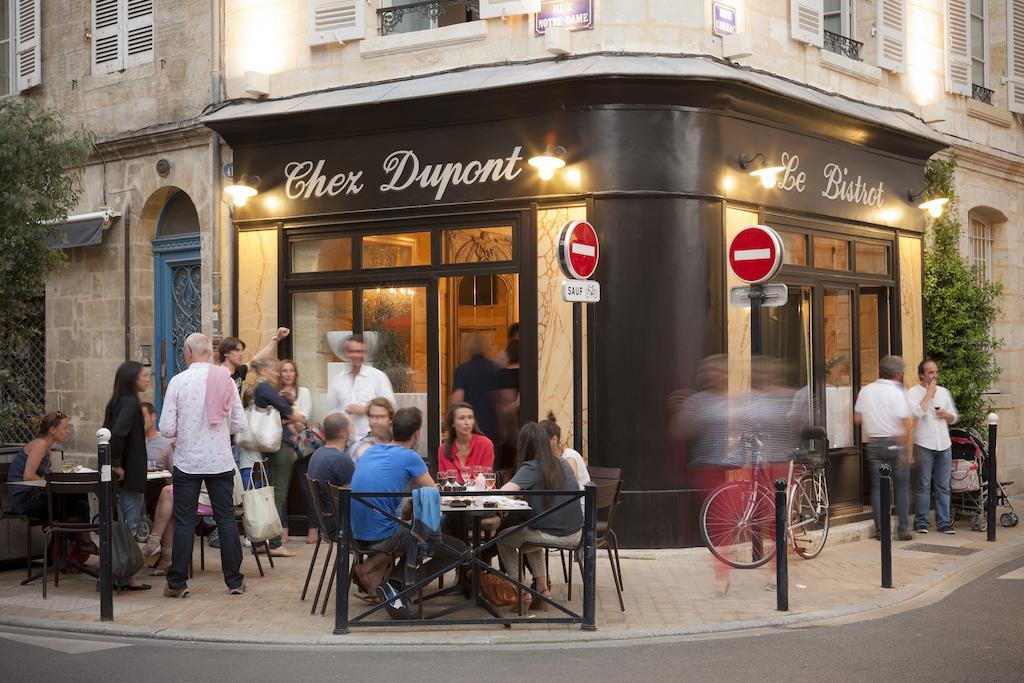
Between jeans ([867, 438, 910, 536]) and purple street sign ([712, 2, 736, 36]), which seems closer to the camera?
purple street sign ([712, 2, 736, 36])

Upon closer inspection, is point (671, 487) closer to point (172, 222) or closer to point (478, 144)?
point (478, 144)

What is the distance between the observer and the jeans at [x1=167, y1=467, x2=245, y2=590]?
832 cm

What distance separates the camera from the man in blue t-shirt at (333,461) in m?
8.80

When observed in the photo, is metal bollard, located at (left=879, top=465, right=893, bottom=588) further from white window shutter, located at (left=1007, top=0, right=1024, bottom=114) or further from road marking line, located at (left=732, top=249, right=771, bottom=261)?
white window shutter, located at (left=1007, top=0, right=1024, bottom=114)

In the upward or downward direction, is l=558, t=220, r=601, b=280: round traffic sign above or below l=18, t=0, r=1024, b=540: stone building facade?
below

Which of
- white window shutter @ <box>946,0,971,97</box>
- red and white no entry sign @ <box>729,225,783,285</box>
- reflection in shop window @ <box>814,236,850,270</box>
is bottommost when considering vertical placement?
red and white no entry sign @ <box>729,225,783,285</box>

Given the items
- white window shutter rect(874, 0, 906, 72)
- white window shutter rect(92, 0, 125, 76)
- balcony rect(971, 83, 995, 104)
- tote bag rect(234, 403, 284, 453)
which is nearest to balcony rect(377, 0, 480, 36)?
white window shutter rect(92, 0, 125, 76)

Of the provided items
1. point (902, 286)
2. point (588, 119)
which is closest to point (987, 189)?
point (902, 286)

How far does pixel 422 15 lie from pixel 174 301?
4464 millimetres

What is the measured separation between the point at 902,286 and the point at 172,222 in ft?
27.0

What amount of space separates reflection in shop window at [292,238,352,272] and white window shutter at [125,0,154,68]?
329 centimetres

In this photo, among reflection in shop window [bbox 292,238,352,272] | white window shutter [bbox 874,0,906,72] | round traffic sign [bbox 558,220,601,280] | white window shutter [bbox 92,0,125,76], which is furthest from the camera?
white window shutter [bbox 92,0,125,76]

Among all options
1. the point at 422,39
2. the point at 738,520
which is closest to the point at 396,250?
the point at 422,39

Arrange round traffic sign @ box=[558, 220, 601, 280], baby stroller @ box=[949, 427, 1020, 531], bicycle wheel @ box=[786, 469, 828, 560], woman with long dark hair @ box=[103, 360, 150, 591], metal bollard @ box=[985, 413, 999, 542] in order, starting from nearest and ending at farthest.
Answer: woman with long dark hair @ box=[103, 360, 150, 591] < round traffic sign @ box=[558, 220, 601, 280] < bicycle wheel @ box=[786, 469, 828, 560] < metal bollard @ box=[985, 413, 999, 542] < baby stroller @ box=[949, 427, 1020, 531]
